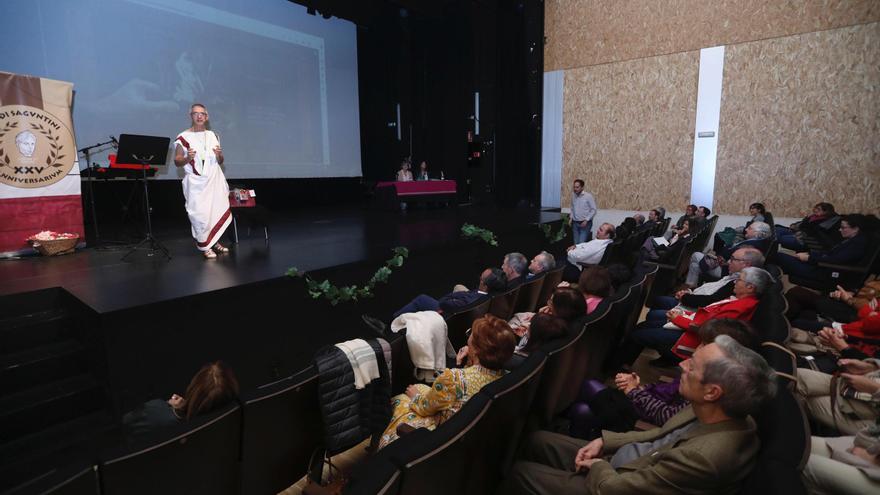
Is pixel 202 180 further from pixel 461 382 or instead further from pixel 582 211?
pixel 582 211

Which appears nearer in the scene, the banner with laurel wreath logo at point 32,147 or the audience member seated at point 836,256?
the audience member seated at point 836,256

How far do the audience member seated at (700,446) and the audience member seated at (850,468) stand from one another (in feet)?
1.00

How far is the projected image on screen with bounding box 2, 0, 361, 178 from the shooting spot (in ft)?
19.7

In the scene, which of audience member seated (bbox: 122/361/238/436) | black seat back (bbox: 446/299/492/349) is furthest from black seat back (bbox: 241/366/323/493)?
black seat back (bbox: 446/299/492/349)

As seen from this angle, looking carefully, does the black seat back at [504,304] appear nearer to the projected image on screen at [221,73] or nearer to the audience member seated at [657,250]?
the audience member seated at [657,250]

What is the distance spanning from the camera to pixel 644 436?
1515 mm

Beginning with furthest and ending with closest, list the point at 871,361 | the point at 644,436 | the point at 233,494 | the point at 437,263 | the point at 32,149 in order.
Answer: the point at 437,263, the point at 32,149, the point at 871,361, the point at 233,494, the point at 644,436

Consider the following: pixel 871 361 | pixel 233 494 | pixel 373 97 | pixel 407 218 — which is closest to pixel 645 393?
pixel 871 361

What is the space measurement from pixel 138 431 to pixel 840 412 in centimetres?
269

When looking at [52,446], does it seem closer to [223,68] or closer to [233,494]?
[233,494]

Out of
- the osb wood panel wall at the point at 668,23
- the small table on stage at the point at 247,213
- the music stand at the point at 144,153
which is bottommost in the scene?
the small table on stage at the point at 247,213

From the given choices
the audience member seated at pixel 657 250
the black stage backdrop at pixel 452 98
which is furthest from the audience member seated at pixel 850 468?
the black stage backdrop at pixel 452 98

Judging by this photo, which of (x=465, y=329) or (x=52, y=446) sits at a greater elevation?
(x=465, y=329)

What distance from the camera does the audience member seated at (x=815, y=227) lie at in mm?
5410
